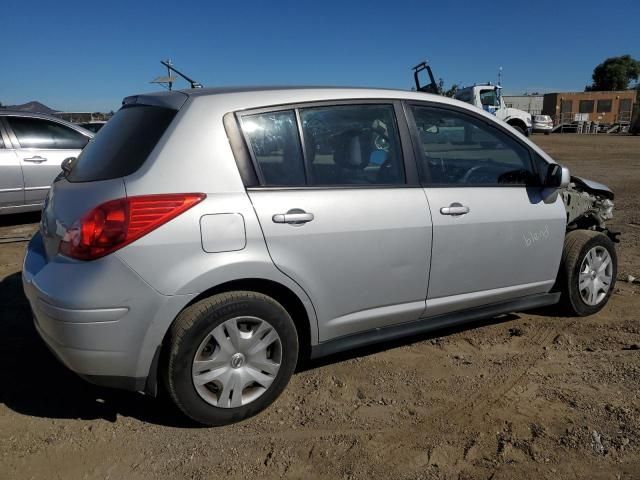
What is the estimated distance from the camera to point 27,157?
7336mm

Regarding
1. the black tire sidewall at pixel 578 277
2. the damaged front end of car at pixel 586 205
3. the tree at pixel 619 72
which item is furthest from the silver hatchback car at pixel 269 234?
the tree at pixel 619 72

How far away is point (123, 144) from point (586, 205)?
11.6 feet

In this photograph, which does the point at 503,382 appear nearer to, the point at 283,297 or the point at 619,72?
the point at 283,297

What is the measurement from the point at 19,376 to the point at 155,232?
1.59 meters

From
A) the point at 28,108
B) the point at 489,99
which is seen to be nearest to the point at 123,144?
the point at 28,108

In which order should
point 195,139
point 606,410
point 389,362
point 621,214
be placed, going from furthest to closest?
point 621,214
point 389,362
point 606,410
point 195,139

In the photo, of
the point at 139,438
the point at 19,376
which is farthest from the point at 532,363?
the point at 19,376

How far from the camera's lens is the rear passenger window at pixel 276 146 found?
2818mm

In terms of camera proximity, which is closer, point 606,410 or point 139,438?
point 139,438

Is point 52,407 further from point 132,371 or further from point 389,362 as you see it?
point 389,362

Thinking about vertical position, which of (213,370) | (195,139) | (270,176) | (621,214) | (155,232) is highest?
(195,139)

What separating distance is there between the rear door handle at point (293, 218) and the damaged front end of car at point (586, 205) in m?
2.41

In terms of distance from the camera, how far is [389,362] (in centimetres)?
355

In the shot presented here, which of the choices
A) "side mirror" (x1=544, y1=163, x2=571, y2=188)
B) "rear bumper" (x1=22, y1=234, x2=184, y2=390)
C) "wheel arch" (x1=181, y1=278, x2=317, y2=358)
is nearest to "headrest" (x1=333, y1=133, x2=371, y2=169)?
"wheel arch" (x1=181, y1=278, x2=317, y2=358)
